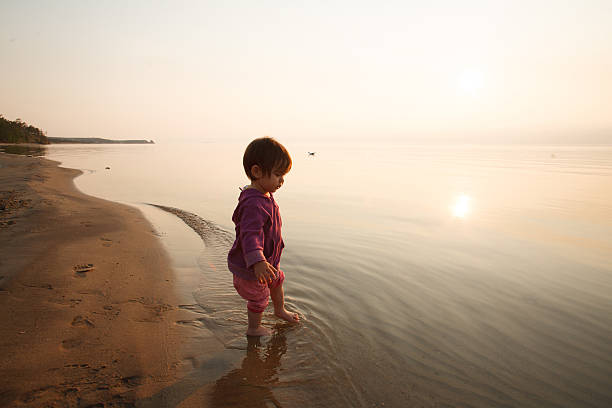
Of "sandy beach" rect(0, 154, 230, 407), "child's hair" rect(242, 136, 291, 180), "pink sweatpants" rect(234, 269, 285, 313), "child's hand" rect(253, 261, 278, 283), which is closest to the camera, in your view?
"sandy beach" rect(0, 154, 230, 407)

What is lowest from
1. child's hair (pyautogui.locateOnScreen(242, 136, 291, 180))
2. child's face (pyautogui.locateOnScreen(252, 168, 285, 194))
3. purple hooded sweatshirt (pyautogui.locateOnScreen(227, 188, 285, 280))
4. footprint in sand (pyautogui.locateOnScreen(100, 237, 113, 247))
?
footprint in sand (pyautogui.locateOnScreen(100, 237, 113, 247))

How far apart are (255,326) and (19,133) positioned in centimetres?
8853

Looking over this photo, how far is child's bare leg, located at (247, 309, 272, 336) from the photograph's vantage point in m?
3.05

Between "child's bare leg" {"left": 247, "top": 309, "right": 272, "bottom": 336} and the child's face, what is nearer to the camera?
the child's face

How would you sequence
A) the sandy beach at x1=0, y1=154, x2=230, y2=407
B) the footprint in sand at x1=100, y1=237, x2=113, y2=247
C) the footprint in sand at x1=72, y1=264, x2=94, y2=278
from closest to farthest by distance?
the sandy beach at x1=0, y1=154, x2=230, y2=407, the footprint in sand at x1=72, y1=264, x2=94, y2=278, the footprint in sand at x1=100, y1=237, x2=113, y2=247

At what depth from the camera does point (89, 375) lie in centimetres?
230

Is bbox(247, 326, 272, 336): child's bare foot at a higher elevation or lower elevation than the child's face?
lower

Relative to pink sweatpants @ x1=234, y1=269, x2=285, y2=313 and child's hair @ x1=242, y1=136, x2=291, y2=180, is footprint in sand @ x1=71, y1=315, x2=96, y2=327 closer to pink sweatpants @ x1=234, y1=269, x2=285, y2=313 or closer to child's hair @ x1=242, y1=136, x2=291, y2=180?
pink sweatpants @ x1=234, y1=269, x2=285, y2=313

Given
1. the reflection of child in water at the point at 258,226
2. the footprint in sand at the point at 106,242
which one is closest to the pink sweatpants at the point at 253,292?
the reflection of child in water at the point at 258,226

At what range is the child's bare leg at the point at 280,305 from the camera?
326cm

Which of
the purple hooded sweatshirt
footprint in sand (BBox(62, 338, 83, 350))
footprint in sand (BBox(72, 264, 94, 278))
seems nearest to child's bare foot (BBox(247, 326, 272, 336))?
the purple hooded sweatshirt

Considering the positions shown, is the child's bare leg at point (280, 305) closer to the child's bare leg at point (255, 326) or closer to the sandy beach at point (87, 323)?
the child's bare leg at point (255, 326)

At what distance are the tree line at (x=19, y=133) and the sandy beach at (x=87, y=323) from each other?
7772cm

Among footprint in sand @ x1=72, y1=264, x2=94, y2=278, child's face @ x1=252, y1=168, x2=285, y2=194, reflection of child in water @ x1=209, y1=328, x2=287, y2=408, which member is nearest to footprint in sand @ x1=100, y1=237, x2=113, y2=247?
footprint in sand @ x1=72, y1=264, x2=94, y2=278
